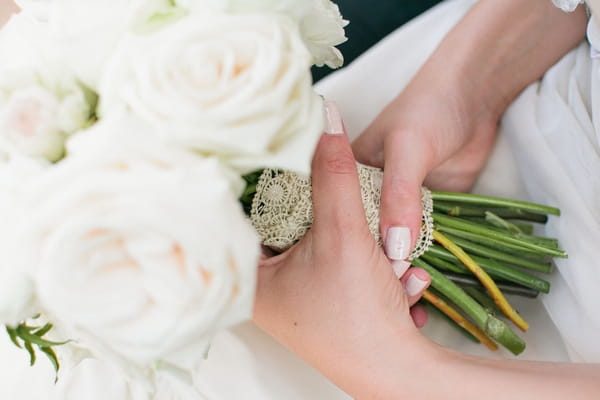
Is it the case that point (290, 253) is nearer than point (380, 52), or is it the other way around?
point (290, 253)

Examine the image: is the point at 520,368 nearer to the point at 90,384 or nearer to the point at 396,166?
the point at 396,166

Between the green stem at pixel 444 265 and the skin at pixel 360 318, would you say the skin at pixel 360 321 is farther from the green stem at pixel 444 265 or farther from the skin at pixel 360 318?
the green stem at pixel 444 265

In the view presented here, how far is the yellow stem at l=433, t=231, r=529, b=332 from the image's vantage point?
0.85 meters

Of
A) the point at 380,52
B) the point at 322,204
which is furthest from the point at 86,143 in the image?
the point at 380,52

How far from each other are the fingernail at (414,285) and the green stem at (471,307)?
0.04 m

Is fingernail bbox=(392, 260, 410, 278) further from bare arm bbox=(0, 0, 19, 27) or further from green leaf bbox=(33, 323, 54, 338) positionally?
bare arm bbox=(0, 0, 19, 27)

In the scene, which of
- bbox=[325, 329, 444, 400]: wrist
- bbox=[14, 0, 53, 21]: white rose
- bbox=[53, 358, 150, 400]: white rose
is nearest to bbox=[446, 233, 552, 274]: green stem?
bbox=[325, 329, 444, 400]: wrist

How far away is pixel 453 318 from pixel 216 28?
25.4 inches

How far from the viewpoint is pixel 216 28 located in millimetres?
397

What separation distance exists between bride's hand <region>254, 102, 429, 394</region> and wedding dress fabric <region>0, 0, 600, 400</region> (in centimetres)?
13

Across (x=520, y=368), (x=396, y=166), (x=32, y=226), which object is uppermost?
Answer: (x=32, y=226)

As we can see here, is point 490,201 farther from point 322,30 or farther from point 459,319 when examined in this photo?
point 322,30

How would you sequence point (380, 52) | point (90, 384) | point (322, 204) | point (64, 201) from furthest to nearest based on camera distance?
point (380, 52) < point (90, 384) < point (322, 204) < point (64, 201)

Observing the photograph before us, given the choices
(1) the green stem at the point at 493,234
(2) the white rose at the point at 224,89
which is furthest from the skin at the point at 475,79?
(2) the white rose at the point at 224,89
